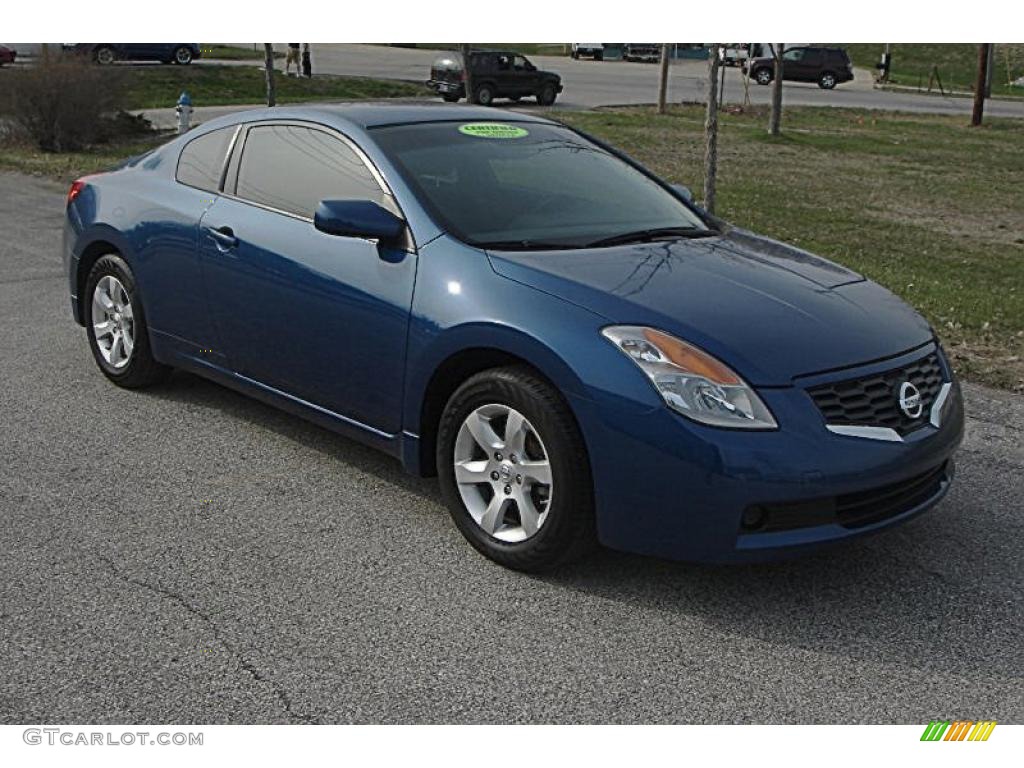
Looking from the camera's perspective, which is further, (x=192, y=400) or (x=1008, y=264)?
(x=1008, y=264)

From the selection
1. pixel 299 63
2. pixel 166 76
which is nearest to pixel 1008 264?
pixel 166 76

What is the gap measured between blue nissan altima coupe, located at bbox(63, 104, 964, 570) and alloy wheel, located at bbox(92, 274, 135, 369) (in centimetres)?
13

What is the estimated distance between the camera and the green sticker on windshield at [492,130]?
5.45m

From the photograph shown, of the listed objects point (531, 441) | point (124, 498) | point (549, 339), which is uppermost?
point (549, 339)

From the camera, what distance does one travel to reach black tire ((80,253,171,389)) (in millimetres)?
6227

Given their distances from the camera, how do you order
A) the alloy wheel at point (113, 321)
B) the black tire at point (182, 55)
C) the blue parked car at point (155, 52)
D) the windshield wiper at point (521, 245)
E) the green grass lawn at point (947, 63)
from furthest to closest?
the green grass lawn at point (947, 63) < the black tire at point (182, 55) < the blue parked car at point (155, 52) < the alloy wheel at point (113, 321) < the windshield wiper at point (521, 245)

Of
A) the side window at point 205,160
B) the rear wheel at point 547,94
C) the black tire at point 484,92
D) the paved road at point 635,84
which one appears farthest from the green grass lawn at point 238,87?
the side window at point 205,160

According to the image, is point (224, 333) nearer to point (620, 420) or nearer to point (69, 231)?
point (69, 231)

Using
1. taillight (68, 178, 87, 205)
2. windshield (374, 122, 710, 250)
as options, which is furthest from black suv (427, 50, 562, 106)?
windshield (374, 122, 710, 250)

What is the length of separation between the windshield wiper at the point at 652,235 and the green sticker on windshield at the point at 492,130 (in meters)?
0.81

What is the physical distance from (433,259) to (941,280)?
6.41 metres

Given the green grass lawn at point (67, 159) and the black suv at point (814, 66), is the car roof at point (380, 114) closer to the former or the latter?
the green grass lawn at point (67, 159)

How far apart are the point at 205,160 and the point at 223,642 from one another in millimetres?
2916

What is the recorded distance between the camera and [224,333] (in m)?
5.61
